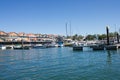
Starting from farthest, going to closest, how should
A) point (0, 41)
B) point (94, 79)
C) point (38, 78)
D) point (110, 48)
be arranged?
point (0, 41), point (110, 48), point (38, 78), point (94, 79)

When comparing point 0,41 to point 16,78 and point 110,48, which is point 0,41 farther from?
point 16,78

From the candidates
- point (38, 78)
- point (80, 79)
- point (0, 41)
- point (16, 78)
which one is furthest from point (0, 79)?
point (0, 41)

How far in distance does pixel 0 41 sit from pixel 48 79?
173263mm

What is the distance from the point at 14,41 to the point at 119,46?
385 feet

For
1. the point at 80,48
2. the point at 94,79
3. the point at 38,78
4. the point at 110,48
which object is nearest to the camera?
the point at 94,79

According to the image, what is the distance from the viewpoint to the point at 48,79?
27.5 metres

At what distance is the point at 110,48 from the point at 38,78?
6889 centimetres

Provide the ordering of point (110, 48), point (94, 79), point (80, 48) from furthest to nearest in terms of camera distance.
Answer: point (80, 48), point (110, 48), point (94, 79)

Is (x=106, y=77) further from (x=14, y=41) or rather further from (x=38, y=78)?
(x=14, y=41)

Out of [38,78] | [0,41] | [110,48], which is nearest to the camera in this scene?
[38,78]

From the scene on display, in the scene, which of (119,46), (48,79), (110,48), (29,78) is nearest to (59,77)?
(48,79)

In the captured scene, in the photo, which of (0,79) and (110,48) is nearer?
(0,79)

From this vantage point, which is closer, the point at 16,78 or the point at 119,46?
the point at 16,78

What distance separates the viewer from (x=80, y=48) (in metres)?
104
